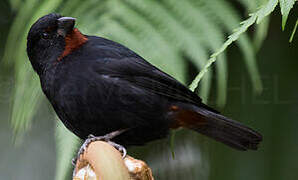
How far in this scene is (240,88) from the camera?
5.52 ft

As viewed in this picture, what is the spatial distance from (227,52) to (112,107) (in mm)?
591

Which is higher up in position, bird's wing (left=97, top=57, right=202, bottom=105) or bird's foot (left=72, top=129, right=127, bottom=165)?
bird's wing (left=97, top=57, right=202, bottom=105)

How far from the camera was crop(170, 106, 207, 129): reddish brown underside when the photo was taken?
1.17 metres

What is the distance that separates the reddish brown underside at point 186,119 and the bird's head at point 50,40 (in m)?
0.23

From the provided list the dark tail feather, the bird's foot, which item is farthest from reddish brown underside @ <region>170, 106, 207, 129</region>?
the bird's foot

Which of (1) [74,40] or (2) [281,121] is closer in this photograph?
(1) [74,40]

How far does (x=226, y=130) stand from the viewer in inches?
44.9

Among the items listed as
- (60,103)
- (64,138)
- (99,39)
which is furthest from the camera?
(64,138)

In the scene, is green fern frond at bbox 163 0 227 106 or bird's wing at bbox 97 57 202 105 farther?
green fern frond at bbox 163 0 227 106

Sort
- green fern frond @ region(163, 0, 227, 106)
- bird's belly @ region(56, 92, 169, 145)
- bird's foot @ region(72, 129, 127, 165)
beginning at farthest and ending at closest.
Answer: green fern frond @ region(163, 0, 227, 106) → bird's belly @ region(56, 92, 169, 145) → bird's foot @ region(72, 129, 127, 165)

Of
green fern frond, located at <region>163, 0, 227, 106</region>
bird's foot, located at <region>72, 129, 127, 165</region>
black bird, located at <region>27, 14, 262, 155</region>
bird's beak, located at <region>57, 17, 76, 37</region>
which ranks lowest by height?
bird's foot, located at <region>72, 129, 127, 165</region>

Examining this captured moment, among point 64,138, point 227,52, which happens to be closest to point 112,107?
point 64,138

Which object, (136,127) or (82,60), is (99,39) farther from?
(136,127)

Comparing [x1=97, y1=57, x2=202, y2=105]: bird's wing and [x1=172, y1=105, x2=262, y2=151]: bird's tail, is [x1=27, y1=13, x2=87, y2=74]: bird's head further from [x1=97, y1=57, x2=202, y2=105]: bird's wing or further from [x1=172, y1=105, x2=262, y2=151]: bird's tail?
[x1=172, y1=105, x2=262, y2=151]: bird's tail
